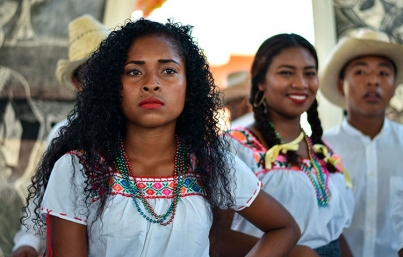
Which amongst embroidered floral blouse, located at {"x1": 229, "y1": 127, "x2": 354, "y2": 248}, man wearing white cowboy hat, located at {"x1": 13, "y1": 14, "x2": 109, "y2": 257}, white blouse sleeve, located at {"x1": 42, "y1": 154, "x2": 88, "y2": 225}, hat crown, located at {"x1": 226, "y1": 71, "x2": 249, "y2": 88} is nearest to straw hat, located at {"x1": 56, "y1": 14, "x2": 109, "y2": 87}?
man wearing white cowboy hat, located at {"x1": 13, "y1": 14, "x2": 109, "y2": 257}

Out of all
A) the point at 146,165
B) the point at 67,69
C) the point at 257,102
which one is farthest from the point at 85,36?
the point at 146,165

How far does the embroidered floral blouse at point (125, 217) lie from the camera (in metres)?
2.17

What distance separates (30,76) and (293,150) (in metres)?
2.39

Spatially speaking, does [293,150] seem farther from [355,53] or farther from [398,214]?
[355,53]

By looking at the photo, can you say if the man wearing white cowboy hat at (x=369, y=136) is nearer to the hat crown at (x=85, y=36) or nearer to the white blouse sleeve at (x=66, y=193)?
the hat crown at (x=85, y=36)

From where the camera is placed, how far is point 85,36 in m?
4.17

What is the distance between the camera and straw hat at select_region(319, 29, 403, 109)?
404cm

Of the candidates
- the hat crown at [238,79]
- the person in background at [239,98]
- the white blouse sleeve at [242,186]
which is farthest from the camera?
the hat crown at [238,79]

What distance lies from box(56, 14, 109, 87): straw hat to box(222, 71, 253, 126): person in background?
0.93 metres

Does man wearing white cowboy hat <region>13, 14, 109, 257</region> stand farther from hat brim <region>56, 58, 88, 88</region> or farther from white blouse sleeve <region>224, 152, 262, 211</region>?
white blouse sleeve <region>224, 152, 262, 211</region>

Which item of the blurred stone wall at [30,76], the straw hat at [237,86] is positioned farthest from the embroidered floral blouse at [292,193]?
the straw hat at [237,86]

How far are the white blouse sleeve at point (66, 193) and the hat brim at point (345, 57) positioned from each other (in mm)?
2403

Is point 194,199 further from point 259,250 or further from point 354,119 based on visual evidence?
point 354,119

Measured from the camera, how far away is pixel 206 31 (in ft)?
22.9
